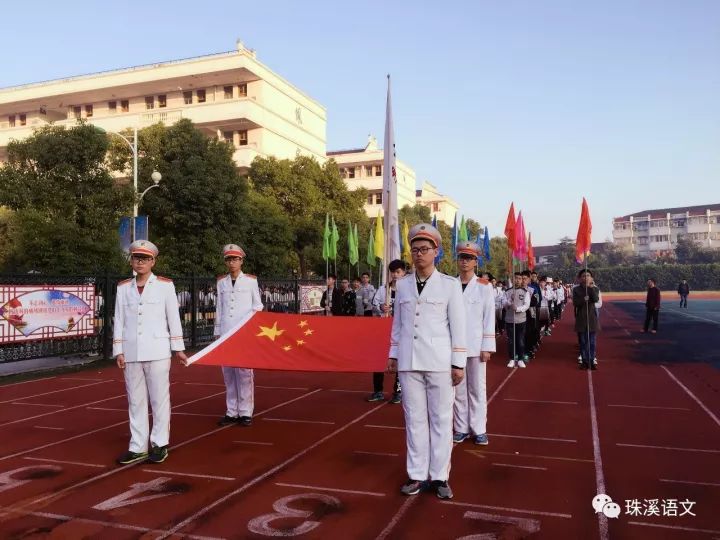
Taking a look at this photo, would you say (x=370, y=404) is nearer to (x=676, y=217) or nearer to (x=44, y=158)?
Result: (x=44, y=158)

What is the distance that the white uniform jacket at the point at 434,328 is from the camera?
495 cm

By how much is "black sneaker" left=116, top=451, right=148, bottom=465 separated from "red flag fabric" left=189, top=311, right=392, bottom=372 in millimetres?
1334

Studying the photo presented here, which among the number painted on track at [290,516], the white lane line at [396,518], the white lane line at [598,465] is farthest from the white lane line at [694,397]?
the number painted on track at [290,516]

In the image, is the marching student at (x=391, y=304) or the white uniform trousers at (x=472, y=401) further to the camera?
the marching student at (x=391, y=304)

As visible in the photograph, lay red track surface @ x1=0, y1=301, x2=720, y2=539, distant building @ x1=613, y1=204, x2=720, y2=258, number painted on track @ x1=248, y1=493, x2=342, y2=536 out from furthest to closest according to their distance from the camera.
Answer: distant building @ x1=613, y1=204, x2=720, y2=258
red track surface @ x1=0, y1=301, x2=720, y2=539
number painted on track @ x1=248, y1=493, x2=342, y2=536

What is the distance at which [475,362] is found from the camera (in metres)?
6.70

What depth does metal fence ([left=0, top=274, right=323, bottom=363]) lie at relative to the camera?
468 inches

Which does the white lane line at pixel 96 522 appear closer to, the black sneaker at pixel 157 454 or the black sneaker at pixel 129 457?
the black sneaker at pixel 129 457

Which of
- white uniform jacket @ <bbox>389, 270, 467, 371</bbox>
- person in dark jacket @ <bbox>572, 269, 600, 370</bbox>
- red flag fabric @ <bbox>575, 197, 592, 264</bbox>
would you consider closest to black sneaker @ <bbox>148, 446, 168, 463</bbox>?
white uniform jacket @ <bbox>389, 270, 467, 371</bbox>

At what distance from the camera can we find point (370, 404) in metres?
8.77

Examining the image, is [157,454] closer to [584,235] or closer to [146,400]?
[146,400]

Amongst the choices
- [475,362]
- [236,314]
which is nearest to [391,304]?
[236,314]

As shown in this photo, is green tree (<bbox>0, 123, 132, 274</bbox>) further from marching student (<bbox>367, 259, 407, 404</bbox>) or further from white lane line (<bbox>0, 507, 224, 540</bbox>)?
white lane line (<bbox>0, 507, 224, 540</bbox>)

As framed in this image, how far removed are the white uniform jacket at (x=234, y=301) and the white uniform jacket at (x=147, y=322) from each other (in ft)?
4.84
